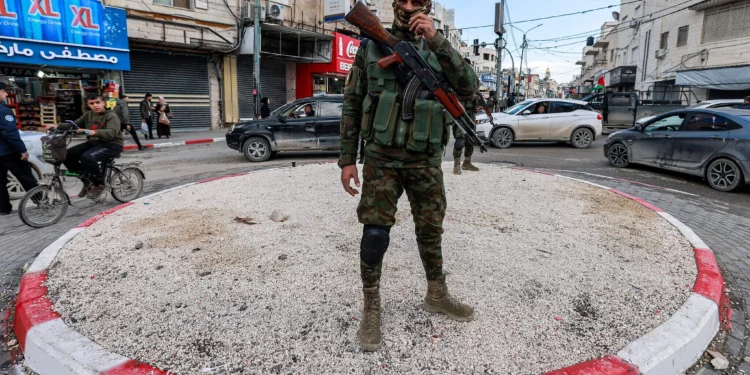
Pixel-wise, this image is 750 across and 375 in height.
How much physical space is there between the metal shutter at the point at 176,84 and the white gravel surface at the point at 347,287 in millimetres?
13958

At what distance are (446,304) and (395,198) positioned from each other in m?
0.81

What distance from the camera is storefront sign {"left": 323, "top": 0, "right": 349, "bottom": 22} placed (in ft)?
73.4

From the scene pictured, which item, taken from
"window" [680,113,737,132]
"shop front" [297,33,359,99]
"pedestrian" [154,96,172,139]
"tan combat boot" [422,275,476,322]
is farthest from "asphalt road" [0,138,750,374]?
"shop front" [297,33,359,99]

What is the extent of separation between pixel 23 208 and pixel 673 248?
7048 millimetres

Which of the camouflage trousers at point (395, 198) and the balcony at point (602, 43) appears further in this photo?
the balcony at point (602, 43)

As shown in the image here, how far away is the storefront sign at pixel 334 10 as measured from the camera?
22.4 metres

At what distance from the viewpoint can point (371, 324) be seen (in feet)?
8.49

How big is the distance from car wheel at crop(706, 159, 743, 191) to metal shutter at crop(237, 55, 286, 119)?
18.7 metres

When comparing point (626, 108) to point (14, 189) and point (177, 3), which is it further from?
point (14, 189)

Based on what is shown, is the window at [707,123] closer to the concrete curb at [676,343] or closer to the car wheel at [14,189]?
the concrete curb at [676,343]

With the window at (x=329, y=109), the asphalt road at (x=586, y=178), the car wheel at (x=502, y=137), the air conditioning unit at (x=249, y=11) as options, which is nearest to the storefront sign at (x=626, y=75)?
the asphalt road at (x=586, y=178)

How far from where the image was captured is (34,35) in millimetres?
13758

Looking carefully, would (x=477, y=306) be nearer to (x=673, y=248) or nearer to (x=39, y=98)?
(x=673, y=248)

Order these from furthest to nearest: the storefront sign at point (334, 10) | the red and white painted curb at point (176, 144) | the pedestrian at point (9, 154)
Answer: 1. the storefront sign at point (334, 10)
2. the red and white painted curb at point (176, 144)
3. the pedestrian at point (9, 154)
